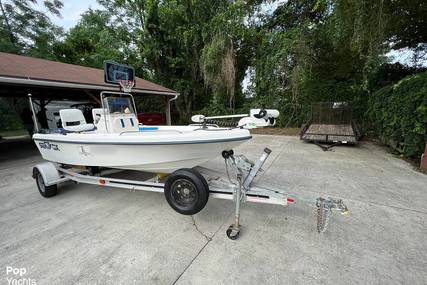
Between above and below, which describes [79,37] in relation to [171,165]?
above

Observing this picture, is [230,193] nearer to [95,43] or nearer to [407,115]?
[407,115]

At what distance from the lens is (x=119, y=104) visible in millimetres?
3021

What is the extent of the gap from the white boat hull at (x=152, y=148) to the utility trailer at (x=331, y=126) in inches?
172

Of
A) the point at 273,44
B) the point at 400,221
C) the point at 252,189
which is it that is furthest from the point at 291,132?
the point at 252,189

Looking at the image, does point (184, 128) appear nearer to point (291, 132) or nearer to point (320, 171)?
point (320, 171)

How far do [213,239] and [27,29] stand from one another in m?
19.1

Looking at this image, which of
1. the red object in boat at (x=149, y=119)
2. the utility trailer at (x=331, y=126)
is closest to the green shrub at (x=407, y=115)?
the utility trailer at (x=331, y=126)

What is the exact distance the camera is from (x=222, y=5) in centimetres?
1006

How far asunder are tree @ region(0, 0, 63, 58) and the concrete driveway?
14.6 m

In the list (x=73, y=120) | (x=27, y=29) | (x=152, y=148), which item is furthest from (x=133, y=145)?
(x=27, y=29)

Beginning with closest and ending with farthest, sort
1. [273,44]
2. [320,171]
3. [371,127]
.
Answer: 1. [320,171]
2. [371,127]
3. [273,44]

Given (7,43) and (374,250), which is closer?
(374,250)

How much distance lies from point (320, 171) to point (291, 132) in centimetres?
495

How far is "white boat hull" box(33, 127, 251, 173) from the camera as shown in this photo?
2.06 meters
